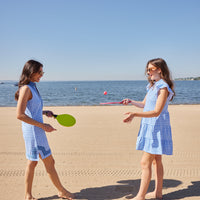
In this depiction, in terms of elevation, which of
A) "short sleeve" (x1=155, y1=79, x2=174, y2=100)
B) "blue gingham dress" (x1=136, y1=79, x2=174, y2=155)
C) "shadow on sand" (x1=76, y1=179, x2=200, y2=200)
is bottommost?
"shadow on sand" (x1=76, y1=179, x2=200, y2=200)

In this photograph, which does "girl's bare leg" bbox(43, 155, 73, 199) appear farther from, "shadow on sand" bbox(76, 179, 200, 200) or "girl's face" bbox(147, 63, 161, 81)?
"girl's face" bbox(147, 63, 161, 81)

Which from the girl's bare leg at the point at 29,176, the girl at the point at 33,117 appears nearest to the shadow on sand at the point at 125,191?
the girl's bare leg at the point at 29,176

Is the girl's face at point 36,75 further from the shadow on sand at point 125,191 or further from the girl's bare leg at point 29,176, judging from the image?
the shadow on sand at point 125,191

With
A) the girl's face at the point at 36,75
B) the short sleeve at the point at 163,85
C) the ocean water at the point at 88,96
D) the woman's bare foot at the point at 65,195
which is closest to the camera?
the short sleeve at the point at 163,85

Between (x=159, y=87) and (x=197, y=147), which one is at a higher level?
(x=159, y=87)

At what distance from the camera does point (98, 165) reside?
4086 mm

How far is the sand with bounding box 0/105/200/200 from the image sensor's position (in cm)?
312

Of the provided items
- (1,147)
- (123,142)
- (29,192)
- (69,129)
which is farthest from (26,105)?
(69,129)

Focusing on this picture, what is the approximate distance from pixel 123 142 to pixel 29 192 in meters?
3.25

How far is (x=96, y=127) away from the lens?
24.4 ft

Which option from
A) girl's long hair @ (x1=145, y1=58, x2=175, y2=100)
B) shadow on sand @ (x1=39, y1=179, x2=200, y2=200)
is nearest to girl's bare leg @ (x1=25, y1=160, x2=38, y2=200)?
shadow on sand @ (x1=39, y1=179, x2=200, y2=200)

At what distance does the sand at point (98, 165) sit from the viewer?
312 centimetres

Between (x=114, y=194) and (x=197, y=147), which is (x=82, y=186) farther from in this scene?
(x=197, y=147)

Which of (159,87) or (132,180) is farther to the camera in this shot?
(132,180)
